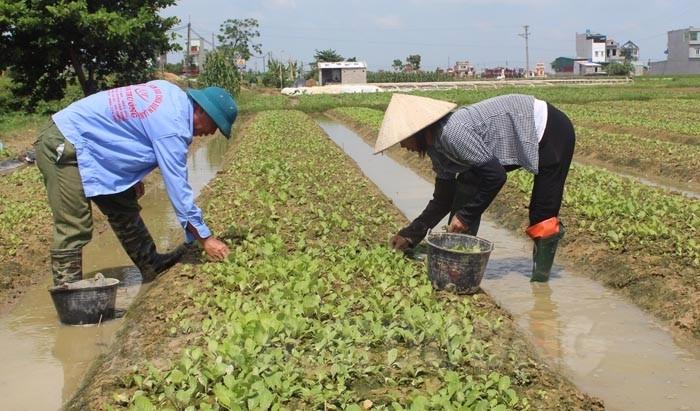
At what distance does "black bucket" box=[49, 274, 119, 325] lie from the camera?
470 centimetres

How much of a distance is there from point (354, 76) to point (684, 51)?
4840cm

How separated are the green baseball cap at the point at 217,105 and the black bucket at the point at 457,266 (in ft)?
5.36

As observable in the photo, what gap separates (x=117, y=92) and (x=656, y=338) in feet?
13.3

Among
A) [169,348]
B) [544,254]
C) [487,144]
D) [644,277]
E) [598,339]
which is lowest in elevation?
[598,339]

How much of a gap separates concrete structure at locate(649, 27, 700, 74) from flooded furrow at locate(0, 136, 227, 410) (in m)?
95.2

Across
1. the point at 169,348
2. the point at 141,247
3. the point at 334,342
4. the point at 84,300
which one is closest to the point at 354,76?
the point at 141,247

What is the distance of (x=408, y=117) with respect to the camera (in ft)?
15.7

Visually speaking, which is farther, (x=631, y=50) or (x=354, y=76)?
(x=631, y=50)

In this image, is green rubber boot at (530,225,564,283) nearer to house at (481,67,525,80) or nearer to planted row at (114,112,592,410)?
planted row at (114,112,592,410)

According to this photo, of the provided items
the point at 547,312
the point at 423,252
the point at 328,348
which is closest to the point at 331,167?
the point at 423,252

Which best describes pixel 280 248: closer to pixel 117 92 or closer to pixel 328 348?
pixel 117 92

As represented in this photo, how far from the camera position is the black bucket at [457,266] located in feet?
14.4

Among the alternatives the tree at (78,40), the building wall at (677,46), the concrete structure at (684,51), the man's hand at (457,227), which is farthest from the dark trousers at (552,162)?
the building wall at (677,46)

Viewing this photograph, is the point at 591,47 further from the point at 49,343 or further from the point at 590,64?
the point at 49,343
